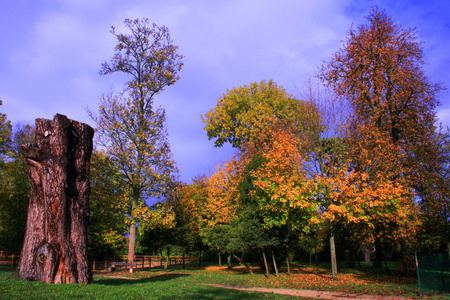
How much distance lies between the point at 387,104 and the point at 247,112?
13.4m

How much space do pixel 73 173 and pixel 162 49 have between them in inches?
649

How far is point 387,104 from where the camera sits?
18.3 meters

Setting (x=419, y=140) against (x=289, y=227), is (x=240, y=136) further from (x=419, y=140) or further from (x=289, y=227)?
(x=419, y=140)

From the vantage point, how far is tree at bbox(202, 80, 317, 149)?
94.7ft

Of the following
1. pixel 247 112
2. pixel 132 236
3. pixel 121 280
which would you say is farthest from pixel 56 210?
pixel 247 112

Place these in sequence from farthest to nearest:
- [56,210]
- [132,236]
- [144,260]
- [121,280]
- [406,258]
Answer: [144,260] → [132,236] → [406,258] → [121,280] → [56,210]

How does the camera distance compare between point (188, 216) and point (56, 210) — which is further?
point (188, 216)

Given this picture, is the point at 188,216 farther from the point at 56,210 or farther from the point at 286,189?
the point at 56,210

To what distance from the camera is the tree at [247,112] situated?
28859 millimetres

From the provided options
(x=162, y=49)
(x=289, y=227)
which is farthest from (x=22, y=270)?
(x=162, y=49)

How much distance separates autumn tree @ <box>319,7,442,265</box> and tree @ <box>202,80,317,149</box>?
29.7ft

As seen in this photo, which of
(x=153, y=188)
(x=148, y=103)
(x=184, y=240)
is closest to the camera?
(x=153, y=188)

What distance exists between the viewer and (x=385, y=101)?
62.7 feet

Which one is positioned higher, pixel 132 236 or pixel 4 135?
pixel 4 135
